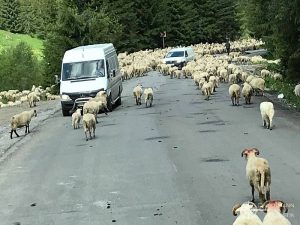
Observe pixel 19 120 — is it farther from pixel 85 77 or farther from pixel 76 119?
pixel 85 77

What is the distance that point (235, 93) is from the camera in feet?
73.8

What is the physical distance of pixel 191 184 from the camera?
416 inches

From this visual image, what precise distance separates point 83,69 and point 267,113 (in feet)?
33.6

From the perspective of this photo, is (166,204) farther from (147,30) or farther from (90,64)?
(147,30)

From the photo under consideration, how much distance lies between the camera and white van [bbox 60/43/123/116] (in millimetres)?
23812

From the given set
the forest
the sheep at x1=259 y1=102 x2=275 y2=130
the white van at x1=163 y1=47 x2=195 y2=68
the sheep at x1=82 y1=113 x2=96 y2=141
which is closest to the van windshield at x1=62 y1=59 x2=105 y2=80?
the sheep at x1=82 y1=113 x2=96 y2=141

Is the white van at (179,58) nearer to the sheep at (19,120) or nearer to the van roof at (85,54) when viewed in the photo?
the van roof at (85,54)

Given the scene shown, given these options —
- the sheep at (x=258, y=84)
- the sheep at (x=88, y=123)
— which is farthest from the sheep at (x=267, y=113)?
the sheep at (x=258, y=84)

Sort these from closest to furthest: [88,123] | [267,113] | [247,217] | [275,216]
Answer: [275,216] → [247,217] → [267,113] → [88,123]

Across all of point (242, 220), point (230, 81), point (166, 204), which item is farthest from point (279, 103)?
point (242, 220)

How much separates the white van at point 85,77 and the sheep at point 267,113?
8.61m

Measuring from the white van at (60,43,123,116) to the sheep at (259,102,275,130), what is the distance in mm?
8614

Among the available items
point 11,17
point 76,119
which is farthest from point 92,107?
point 11,17

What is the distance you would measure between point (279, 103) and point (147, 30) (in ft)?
192
